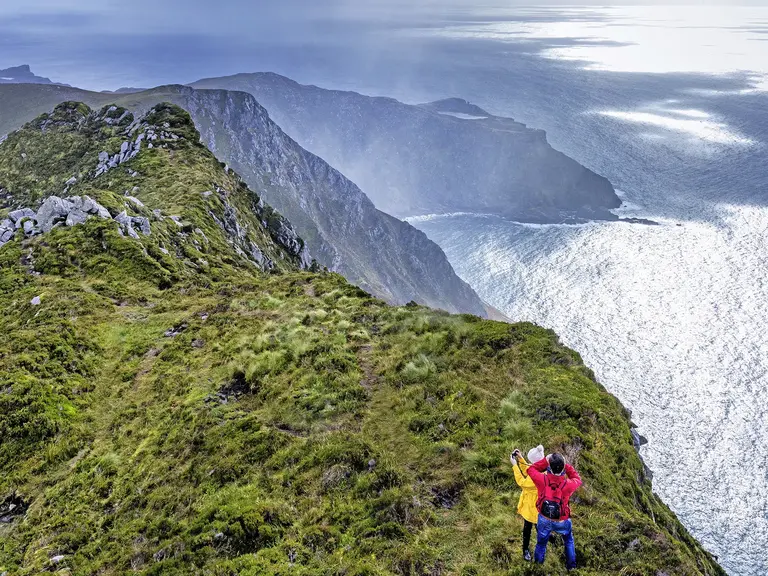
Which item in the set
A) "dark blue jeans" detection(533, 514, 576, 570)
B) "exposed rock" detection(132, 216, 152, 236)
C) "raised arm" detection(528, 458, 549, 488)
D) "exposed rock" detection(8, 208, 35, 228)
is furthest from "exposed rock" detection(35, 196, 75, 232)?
"dark blue jeans" detection(533, 514, 576, 570)

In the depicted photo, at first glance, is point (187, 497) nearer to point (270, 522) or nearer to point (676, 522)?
point (270, 522)

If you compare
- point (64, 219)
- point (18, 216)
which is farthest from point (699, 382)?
point (18, 216)

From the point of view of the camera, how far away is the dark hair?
1044 centimetres

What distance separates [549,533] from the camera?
10.5 meters

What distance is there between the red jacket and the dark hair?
178 mm

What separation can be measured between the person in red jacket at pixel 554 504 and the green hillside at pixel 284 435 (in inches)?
17.8

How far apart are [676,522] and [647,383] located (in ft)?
464

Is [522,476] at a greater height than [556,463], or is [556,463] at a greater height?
[556,463]

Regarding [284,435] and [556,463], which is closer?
[556,463]

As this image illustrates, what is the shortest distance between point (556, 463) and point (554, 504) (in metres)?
0.88

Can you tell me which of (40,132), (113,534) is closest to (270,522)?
(113,534)

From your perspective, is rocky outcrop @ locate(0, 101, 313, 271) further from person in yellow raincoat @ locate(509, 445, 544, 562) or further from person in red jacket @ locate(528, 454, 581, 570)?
person in red jacket @ locate(528, 454, 581, 570)

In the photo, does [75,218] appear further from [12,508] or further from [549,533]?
[549,533]

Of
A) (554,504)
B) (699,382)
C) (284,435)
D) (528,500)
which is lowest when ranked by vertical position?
(699,382)
